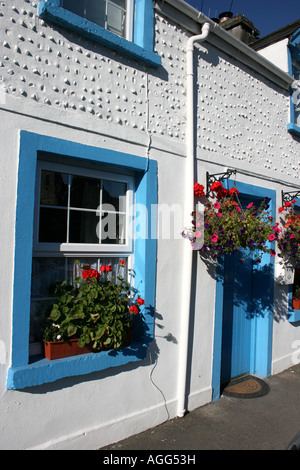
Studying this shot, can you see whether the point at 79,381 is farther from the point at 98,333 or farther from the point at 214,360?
the point at 214,360

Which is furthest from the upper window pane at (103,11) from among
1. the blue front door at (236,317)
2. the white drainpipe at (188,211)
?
the blue front door at (236,317)

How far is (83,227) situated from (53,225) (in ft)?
1.10

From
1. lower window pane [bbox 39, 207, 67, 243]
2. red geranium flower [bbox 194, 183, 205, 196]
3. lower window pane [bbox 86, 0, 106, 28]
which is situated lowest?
lower window pane [bbox 39, 207, 67, 243]

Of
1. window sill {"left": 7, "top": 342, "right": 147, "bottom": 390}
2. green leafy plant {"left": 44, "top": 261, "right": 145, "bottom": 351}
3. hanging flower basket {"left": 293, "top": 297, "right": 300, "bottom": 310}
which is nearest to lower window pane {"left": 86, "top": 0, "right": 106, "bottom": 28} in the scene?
green leafy plant {"left": 44, "top": 261, "right": 145, "bottom": 351}

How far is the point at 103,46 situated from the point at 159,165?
1333mm

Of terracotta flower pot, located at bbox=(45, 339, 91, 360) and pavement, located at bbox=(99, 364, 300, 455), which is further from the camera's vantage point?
pavement, located at bbox=(99, 364, 300, 455)

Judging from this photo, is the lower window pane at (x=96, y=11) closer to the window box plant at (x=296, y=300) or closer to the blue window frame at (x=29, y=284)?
the blue window frame at (x=29, y=284)

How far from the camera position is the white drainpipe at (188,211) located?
14.0ft

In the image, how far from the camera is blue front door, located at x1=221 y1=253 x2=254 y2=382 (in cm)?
536

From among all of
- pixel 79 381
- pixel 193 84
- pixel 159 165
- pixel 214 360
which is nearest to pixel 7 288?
pixel 79 381

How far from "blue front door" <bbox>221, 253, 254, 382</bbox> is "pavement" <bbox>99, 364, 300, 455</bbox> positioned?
616 millimetres

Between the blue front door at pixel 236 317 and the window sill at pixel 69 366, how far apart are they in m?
1.92

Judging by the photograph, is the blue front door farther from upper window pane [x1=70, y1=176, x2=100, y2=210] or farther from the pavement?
upper window pane [x1=70, y1=176, x2=100, y2=210]

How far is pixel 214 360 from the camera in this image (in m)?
4.79
